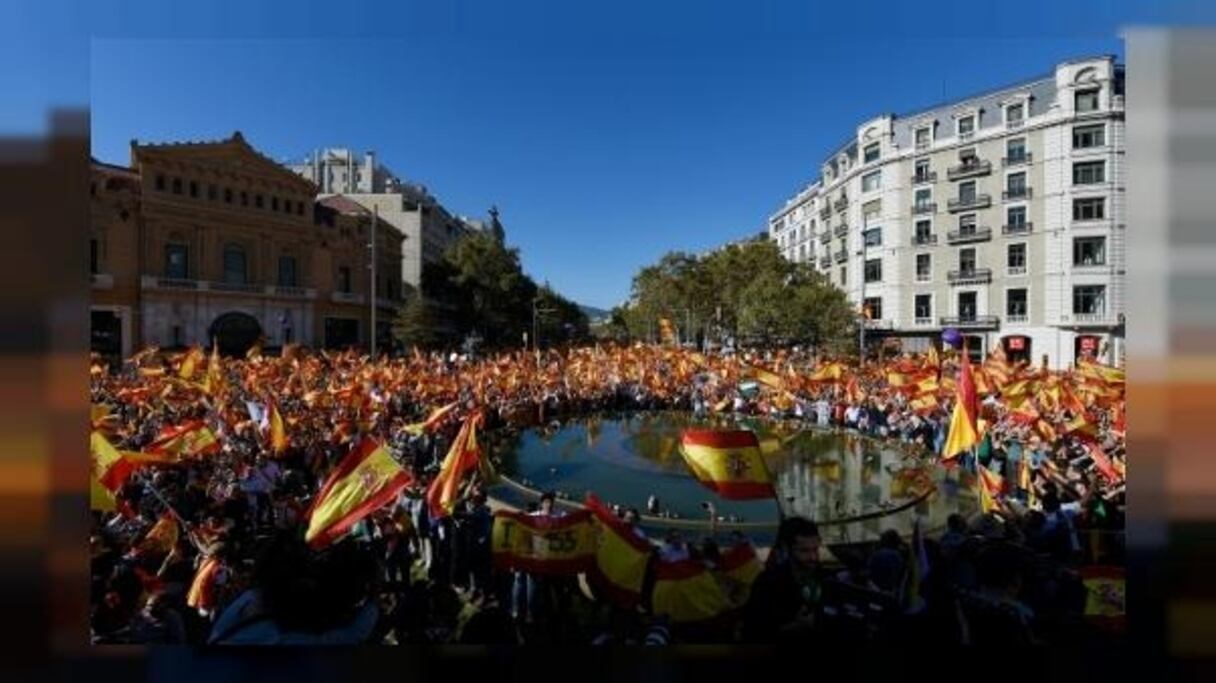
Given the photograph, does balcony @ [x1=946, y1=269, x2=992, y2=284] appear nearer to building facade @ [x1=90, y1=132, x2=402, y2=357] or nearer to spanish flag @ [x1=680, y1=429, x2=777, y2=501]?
building facade @ [x1=90, y1=132, x2=402, y2=357]

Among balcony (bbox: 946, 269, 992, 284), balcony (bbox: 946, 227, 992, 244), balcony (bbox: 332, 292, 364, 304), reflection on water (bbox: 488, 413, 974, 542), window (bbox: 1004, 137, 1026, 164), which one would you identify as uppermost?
window (bbox: 1004, 137, 1026, 164)

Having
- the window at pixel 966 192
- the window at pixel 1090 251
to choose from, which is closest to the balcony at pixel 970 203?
the window at pixel 966 192

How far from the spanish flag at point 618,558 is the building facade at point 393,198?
49.0 metres

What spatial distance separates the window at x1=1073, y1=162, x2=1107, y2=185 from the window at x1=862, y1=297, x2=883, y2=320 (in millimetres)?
11859

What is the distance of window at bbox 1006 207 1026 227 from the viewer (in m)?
38.6

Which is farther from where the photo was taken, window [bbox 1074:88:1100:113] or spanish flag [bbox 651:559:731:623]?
window [bbox 1074:88:1100:113]

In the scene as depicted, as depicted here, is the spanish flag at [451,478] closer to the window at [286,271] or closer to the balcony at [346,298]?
the window at [286,271]

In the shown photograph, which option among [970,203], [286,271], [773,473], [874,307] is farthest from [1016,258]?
[286,271]

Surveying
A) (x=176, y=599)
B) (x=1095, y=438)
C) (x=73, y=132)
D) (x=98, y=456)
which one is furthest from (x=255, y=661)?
(x=1095, y=438)

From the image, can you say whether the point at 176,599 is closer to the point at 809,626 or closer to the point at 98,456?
the point at 98,456

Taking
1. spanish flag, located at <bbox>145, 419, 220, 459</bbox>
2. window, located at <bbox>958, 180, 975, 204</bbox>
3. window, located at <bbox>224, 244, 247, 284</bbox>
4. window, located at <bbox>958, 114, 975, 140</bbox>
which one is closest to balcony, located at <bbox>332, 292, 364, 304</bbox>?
window, located at <bbox>224, 244, 247, 284</bbox>

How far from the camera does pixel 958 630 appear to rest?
240 inches

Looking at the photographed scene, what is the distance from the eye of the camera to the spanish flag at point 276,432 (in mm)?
12031

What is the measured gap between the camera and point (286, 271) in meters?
31.0
